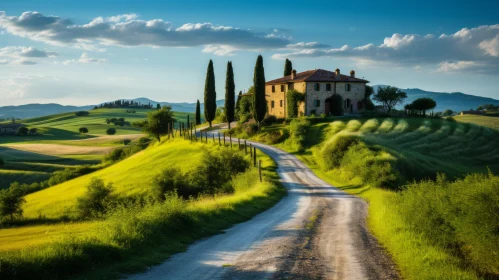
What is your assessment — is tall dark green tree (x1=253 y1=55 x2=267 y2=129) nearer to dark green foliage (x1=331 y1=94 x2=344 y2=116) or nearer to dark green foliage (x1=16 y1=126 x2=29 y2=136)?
dark green foliage (x1=331 y1=94 x2=344 y2=116)

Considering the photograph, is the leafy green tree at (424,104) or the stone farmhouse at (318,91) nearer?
the stone farmhouse at (318,91)

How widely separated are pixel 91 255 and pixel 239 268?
468 centimetres

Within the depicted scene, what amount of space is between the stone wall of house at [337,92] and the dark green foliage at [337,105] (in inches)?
43.9

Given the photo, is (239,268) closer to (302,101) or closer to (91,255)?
(91,255)

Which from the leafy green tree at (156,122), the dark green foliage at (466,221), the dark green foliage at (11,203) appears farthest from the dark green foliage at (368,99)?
the dark green foliage at (466,221)

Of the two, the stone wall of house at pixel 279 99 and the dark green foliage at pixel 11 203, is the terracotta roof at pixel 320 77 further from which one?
the dark green foliage at pixel 11 203

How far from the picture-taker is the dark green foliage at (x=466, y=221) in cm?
1320

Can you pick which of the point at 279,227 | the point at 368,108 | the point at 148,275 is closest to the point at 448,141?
the point at 368,108

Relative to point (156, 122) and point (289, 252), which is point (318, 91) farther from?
point (289, 252)

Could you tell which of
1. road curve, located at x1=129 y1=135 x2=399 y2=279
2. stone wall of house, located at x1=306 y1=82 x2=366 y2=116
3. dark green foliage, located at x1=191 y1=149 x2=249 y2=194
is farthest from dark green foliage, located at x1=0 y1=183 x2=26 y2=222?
stone wall of house, located at x1=306 y1=82 x2=366 y2=116

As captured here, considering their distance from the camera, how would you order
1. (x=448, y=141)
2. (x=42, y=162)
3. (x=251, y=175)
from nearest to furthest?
(x=251, y=175) → (x=448, y=141) → (x=42, y=162)

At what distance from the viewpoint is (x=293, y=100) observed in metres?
80.9

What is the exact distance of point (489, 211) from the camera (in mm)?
13242

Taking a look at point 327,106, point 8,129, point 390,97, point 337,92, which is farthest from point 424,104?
point 8,129
